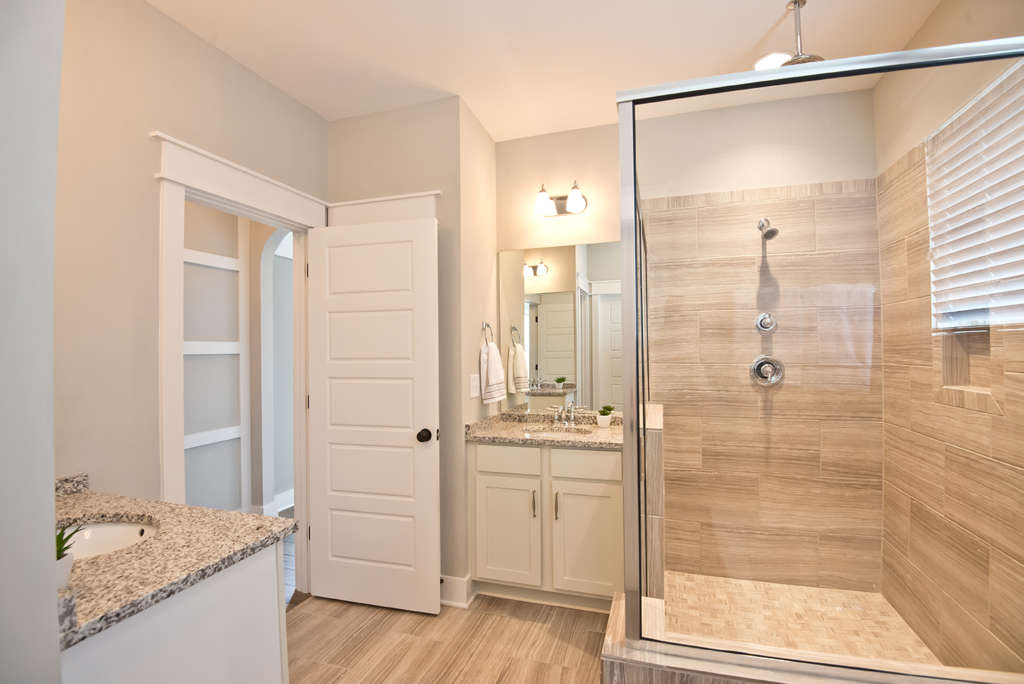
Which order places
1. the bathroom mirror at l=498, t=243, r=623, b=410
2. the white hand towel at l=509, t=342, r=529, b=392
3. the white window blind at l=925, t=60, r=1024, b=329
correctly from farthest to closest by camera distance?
the white hand towel at l=509, t=342, r=529, b=392, the bathroom mirror at l=498, t=243, r=623, b=410, the white window blind at l=925, t=60, r=1024, b=329

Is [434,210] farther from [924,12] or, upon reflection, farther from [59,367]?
[924,12]

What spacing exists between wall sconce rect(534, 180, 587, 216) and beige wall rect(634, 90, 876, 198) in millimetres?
1359

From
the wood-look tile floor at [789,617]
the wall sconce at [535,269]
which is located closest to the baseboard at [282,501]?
the wall sconce at [535,269]

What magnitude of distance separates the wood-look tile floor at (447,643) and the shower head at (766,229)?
189cm

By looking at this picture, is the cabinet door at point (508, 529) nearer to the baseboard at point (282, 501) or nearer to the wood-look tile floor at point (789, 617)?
the wood-look tile floor at point (789, 617)

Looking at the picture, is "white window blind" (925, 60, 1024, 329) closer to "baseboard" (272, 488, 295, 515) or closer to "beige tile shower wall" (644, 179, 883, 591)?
"beige tile shower wall" (644, 179, 883, 591)

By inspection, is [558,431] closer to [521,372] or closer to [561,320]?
[521,372]

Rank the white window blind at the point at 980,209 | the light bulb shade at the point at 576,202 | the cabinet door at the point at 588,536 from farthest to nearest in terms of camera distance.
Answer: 1. the light bulb shade at the point at 576,202
2. the cabinet door at the point at 588,536
3. the white window blind at the point at 980,209

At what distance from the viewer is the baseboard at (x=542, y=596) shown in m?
2.44

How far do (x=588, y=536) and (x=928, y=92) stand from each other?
220cm

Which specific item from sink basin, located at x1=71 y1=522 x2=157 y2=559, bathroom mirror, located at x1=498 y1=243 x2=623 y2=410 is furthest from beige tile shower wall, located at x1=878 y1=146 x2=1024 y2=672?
sink basin, located at x1=71 y1=522 x2=157 y2=559

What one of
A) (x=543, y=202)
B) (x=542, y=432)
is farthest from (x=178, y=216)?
(x=542, y=432)

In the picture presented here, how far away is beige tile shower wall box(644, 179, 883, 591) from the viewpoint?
153 centimetres

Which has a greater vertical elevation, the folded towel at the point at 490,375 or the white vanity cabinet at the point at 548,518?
the folded towel at the point at 490,375
